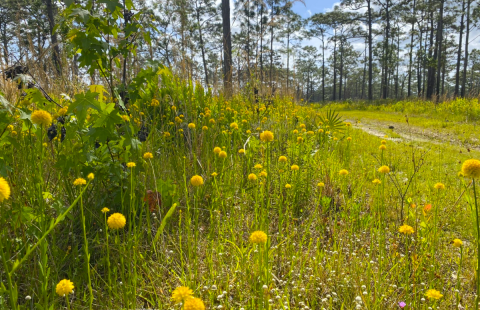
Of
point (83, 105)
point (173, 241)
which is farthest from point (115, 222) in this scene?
point (173, 241)

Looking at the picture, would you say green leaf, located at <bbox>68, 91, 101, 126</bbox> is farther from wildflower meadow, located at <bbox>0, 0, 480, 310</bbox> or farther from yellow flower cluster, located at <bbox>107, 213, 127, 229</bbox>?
yellow flower cluster, located at <bbox>107, 213, 127, 229</bbox>

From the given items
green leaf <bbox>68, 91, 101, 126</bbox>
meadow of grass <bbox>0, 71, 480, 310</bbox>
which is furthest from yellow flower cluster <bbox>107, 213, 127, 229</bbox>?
green leaf <bbox>68, 91, 101, 126</bbox>

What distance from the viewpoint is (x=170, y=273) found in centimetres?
133

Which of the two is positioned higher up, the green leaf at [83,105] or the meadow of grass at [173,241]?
the green leaf at [83,105]

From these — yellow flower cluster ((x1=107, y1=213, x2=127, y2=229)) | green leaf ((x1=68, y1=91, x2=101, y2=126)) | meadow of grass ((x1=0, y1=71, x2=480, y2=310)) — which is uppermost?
green leaf ((x1=68, y1=91, x2=101, y2=126))

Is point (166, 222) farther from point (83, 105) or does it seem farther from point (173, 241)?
point (83, 105)

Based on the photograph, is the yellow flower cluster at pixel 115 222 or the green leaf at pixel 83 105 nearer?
the yellow flower cluster at pixel 115 222

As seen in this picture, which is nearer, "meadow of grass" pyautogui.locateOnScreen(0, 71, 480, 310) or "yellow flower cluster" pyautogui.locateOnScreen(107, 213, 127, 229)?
"yellow flower cluster" pyautogui.locateOnScreen(107, 213, 127, 229)

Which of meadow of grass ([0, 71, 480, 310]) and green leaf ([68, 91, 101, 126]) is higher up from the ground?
green leaf ([68, 91, 101, 126])

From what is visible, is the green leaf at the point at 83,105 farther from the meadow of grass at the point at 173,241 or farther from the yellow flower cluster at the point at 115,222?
the yellow flower cluster at the point at 115,222

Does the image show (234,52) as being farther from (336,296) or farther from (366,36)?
(366,36)

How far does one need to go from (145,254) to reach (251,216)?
0.78 meters

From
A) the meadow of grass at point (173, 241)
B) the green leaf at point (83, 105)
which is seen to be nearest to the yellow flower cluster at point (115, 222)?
the meadow of grass at point (173, 241)

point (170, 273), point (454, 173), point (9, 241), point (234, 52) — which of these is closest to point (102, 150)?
point (9, 241)
